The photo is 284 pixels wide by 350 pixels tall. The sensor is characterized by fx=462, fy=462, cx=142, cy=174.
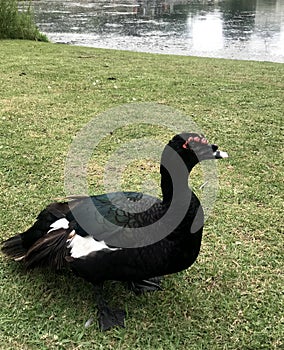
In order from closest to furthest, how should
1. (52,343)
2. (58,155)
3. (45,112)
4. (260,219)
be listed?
(52,343), (260,219), (58,155), (45,112)

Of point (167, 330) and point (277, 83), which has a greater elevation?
point (277, 83)

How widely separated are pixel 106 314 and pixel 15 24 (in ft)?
29.4

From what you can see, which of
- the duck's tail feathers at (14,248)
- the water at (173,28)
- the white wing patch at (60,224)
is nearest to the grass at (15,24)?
the water at (173,28)

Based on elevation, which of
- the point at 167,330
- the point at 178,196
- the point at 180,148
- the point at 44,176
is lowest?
the point at 167,330

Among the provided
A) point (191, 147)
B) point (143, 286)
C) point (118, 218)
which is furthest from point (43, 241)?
point (191, 147)

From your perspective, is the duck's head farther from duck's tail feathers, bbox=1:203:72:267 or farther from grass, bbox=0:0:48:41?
grass, bbox=0:0:48:41

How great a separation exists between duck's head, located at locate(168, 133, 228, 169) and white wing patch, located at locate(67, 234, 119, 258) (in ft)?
1.81

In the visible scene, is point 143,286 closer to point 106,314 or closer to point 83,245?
point 106,314

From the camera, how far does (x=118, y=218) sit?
215 cm

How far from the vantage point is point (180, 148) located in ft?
7.00

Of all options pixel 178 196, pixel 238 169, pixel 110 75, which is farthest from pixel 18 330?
pixel 110 75

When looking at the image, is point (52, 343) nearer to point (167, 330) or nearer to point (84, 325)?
point (84, 325)

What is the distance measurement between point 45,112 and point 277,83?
3.28 m

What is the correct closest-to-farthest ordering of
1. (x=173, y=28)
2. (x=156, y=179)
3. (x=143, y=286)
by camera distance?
(x=143, y=286) < (x=156, y=179) < (x=173, y=28)
